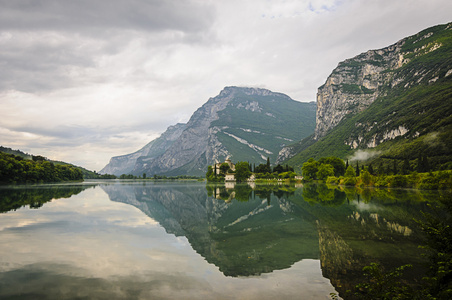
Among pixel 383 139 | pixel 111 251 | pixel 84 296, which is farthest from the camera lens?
pixel 383 139

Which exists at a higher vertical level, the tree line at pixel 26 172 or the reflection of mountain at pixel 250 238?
the tree line at pixel 26 172

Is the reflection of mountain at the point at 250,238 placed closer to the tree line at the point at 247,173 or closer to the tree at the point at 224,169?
the tree line at the point at 247,173

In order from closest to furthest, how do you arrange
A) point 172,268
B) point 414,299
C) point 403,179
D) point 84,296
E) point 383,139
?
point 414,299 → point 84,296 → point 172,268 → point 403,179 → point 383,139

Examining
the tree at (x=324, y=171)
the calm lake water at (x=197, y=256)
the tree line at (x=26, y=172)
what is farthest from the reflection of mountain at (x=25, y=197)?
the tree at (x=324, y=171)

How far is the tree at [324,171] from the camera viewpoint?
122 metres

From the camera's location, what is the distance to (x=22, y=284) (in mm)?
9758

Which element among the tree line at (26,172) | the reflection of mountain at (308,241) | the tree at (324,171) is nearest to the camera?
the reflection of mountain at (308,241)

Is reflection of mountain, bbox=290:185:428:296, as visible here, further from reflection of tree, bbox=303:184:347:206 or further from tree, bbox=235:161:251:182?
tree, bbox=235:161:251:182

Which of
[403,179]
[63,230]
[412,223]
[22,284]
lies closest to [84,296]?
[22,284]

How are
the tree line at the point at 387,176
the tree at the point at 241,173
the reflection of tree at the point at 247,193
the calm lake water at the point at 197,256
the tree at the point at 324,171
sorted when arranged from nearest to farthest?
the calm lake water at the point at 197,256 → the reflection of tree at the point at 247,193 → the tree line at the point at 387,176 → the tree at the point at 324,171 → the tree at the point at 241,173

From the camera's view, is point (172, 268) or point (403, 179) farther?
point (403, 179)

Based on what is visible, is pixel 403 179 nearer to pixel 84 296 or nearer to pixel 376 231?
pixel 376 231

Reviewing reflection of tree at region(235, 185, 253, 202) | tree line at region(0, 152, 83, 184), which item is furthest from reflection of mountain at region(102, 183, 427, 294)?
tree line at region(0, 152, 83, 184)

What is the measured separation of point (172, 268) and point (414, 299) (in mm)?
8810
